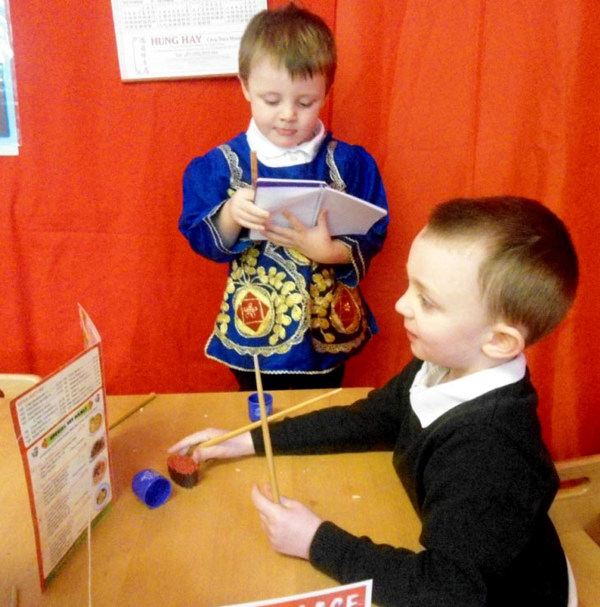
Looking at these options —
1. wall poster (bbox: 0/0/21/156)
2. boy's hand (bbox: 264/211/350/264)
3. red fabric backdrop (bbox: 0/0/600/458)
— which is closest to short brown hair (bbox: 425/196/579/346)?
boy's hand (bbox: 264/211/350/264)

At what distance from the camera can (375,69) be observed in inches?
53.2

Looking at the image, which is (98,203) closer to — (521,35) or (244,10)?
(244,10)

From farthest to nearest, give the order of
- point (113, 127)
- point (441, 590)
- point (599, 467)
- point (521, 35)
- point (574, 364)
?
point (574, 364), point (113, 127), point (521, 35), point (599, 467), point (441, 590)

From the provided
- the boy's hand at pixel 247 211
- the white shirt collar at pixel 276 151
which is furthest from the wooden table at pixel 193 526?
the white shirt collar at pixel 276 151

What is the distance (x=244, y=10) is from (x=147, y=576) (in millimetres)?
1254

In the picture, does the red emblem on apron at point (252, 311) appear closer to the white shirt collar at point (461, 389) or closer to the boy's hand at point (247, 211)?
the boy's hand at point (247, 211)

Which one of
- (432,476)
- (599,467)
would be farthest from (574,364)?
(432,476)

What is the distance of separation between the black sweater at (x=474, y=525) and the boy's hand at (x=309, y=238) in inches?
17.8

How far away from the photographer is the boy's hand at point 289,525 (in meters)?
0.66

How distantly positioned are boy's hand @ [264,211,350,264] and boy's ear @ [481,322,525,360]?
0.46 m

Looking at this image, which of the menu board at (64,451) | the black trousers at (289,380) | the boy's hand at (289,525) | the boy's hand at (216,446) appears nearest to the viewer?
the menu board at (64,451)

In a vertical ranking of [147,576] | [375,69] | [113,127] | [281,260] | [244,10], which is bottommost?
[147,576]

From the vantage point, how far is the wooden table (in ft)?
2.05

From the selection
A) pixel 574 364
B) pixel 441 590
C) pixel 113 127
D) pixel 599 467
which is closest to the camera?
pixel 441 590
